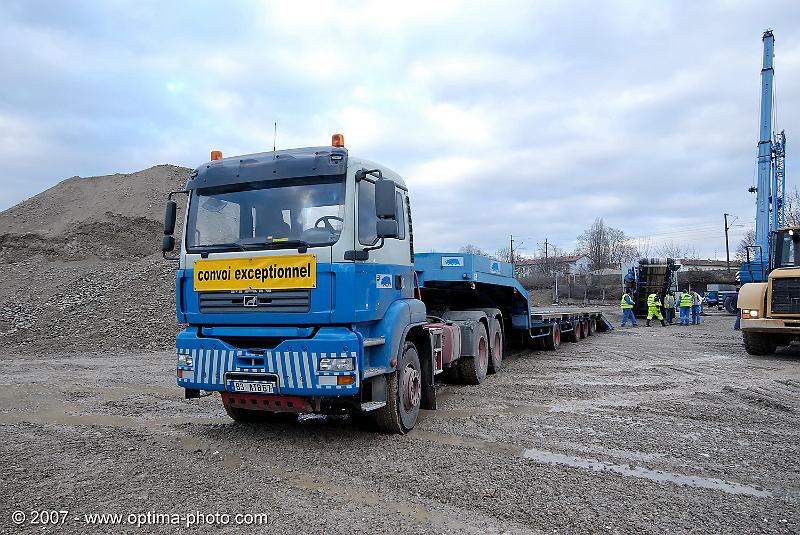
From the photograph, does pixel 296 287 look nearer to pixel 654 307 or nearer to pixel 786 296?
pixel 786 296

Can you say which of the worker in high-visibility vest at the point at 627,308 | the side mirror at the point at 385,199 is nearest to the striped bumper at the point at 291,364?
the side mirror at the point at 385,199

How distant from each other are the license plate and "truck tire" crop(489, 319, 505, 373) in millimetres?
5858

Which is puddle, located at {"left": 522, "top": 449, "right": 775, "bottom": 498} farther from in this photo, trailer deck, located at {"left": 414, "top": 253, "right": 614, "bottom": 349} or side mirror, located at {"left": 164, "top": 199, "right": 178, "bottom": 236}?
side mirror, located at {"left": 164, "top": 199, "right": 178, "bottom": 236}

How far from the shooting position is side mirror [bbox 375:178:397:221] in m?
5.62

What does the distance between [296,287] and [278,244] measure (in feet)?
1.57

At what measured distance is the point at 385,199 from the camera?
564 cm

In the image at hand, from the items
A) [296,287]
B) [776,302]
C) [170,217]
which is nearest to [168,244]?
[170,217]

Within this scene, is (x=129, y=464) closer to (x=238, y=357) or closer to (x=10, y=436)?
(x=238, y=357)

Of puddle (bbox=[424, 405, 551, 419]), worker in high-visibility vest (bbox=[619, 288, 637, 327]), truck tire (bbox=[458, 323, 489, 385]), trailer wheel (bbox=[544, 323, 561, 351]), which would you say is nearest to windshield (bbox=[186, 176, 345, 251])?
puddle (bbox=[424, 405, 551, 419])

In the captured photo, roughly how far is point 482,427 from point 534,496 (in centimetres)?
220

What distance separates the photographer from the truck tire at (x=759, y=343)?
43.3 ft

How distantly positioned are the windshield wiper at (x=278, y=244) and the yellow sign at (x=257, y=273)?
8cm

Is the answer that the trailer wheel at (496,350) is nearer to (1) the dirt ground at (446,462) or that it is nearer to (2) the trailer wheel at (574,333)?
(1) the dirt ground at (446,462)

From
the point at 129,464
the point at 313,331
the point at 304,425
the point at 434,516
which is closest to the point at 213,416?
the point at 304,425
